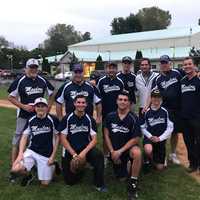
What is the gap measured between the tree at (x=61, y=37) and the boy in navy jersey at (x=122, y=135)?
9358 cm

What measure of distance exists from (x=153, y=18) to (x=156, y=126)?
95044 mm

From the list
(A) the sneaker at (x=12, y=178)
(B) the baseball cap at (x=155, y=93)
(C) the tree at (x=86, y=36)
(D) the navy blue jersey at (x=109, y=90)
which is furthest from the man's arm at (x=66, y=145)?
(C) the tree at (x=86, y=36)

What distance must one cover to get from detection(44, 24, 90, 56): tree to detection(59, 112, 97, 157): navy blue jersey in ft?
307

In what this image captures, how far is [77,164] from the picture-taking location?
6.72 m

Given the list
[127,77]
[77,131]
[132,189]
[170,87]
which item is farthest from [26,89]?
[170,87]

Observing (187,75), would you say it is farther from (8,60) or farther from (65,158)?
(8,60)

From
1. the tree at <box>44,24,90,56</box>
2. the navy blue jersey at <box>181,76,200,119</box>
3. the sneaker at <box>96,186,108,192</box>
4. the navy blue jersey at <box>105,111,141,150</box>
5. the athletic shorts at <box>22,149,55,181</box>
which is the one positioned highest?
the tree at <box>44,24,90,56</box>

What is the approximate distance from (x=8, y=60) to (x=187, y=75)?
7190 centimetres

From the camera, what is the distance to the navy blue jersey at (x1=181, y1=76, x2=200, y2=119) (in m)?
7.61

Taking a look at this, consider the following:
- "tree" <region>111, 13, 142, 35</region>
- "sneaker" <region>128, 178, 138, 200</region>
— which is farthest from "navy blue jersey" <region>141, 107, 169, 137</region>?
"tree" <region>111, 13, 142, 35</region>

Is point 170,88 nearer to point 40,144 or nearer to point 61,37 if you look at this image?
point 40,144

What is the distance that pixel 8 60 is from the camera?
7731 centimetres

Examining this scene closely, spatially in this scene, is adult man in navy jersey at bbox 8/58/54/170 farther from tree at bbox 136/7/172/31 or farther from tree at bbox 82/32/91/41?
tree at bbox 82/32/91/41

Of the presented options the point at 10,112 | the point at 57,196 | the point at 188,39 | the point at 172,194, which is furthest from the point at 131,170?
the point at 188,39
